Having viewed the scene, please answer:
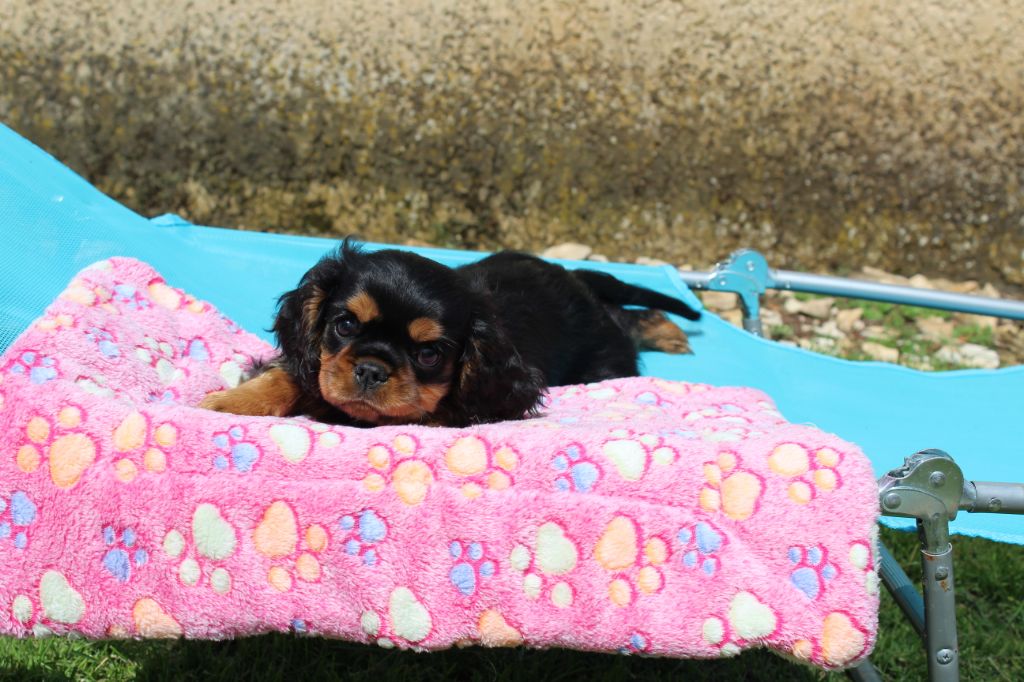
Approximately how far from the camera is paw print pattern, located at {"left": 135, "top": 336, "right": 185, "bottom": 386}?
2.41m

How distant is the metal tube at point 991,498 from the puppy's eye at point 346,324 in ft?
4.50

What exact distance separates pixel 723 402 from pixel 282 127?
11.7 feet

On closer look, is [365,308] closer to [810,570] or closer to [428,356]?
[428,356]

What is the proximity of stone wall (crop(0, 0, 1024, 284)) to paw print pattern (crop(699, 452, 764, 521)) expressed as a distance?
3793 mm

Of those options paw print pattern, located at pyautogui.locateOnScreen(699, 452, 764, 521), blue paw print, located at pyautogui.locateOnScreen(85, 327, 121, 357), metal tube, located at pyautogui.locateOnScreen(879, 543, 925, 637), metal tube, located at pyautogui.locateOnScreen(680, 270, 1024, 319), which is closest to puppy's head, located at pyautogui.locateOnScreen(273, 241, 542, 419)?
blue paw print, located at pyautogui.locateOnScreen(85, 327, 121, 357)

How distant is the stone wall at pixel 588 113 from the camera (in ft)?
17.4

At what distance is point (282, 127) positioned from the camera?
536cm

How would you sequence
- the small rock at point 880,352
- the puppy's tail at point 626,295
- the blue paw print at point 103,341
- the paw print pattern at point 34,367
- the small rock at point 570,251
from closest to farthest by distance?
the paw print pattern at point 34,367 < the blue paw print at point 103,341 < the puppy's tail at point 626,295 < the small rock at point 880,352 < the small rock at point 570,251

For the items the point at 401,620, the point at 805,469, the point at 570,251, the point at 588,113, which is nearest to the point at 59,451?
the point at 401,620

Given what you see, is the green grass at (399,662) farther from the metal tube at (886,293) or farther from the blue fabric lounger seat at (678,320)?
the metal tube at (886,293)

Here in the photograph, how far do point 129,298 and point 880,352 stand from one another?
3711 mm

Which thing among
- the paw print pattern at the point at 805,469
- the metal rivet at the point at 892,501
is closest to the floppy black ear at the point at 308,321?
the paw print pattern at the point at 805,469

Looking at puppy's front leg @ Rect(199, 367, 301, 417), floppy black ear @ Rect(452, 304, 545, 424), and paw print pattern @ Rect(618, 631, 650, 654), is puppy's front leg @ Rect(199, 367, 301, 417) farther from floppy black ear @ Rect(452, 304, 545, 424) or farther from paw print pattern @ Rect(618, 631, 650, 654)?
paw print pattern @ Rect(618, 631, 650, 654)

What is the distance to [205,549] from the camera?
174 centimetres
